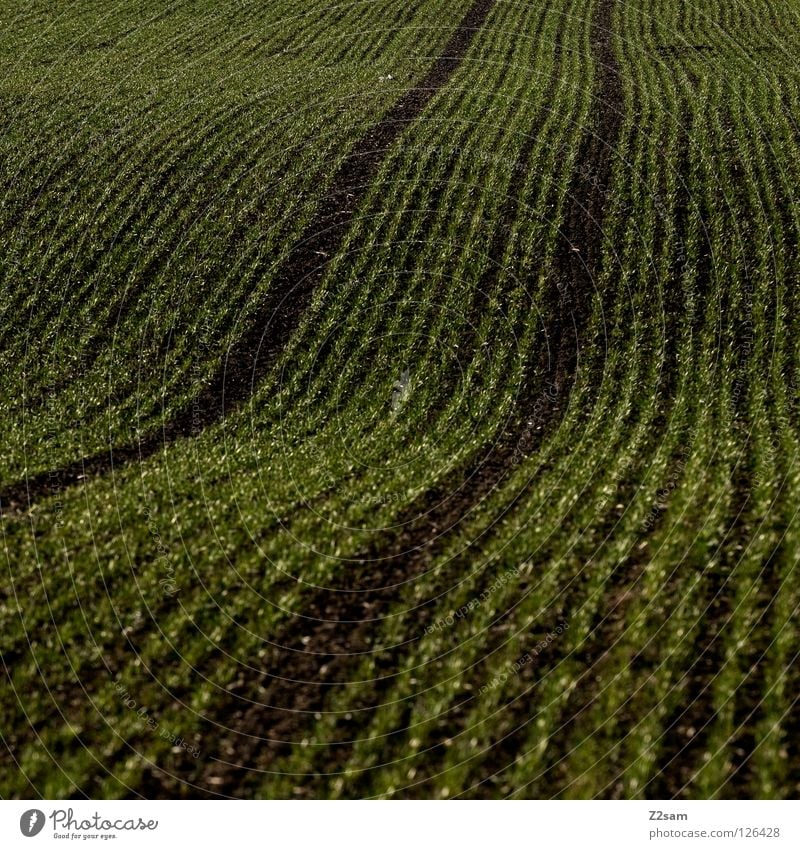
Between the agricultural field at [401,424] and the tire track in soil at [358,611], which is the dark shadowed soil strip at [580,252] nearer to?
the agricultural field at [401,424]

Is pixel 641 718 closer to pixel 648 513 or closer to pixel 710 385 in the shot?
Answer: pixel 648 513

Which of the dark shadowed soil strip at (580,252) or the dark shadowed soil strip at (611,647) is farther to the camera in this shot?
the dark shadowed soil strip at (580,252)

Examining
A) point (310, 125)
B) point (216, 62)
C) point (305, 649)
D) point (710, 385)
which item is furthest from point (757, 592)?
point (216, 62)

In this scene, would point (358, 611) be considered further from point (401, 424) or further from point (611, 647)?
point (401, 424)

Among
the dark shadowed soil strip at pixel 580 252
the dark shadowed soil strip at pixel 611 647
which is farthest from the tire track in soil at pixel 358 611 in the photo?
the dark shadowed soil strip at pixel 611 647

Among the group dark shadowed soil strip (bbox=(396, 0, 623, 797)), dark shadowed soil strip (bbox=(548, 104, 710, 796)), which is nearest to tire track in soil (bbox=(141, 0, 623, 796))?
dark shadowed soil strip (bbox=(396, 0, 623, 797))

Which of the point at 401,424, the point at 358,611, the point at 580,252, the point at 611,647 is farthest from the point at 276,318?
the point at 611,647

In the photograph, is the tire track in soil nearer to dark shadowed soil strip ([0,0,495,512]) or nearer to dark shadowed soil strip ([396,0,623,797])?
dark shadowed soil strip ([396,0,623,797])
